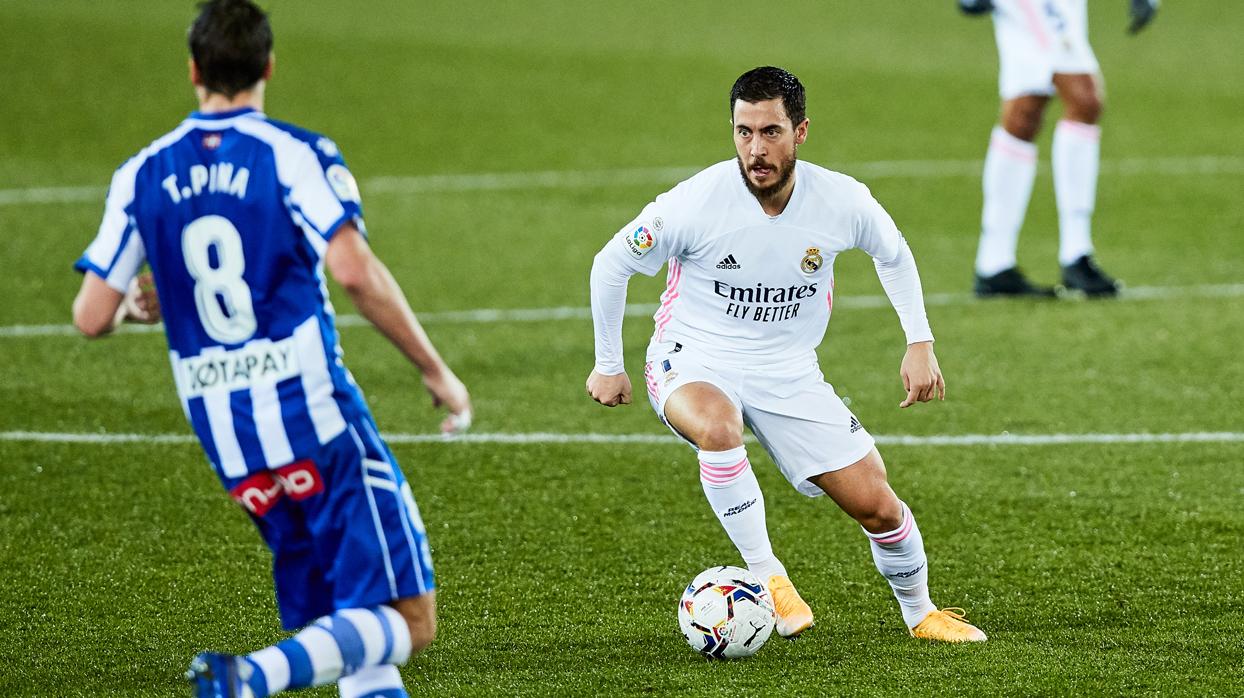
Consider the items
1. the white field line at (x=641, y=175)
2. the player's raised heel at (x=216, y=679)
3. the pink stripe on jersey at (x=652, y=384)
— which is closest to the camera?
the player's raised heel at (x=216, y=679)

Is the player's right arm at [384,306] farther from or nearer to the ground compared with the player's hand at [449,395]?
farther from the ground

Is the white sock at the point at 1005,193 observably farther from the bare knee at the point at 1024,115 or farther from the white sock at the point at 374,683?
the white sock at the point at 374,683

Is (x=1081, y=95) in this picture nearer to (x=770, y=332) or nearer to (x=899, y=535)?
(x=770, y=332)

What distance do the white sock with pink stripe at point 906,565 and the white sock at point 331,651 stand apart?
5.88ft

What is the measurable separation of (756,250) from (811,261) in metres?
0.18

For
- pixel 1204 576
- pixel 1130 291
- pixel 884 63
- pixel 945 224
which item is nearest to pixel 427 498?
pixel 1204 576

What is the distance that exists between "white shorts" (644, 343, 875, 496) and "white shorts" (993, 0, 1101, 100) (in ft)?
16.1

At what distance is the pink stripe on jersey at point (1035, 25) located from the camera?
31.2 feet

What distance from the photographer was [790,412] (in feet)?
16.8

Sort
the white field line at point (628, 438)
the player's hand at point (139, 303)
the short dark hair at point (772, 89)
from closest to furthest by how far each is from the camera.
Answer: the player's hand at point (139, 303), the short dark hair at point (772, 89), the white field line at point (628, 438)

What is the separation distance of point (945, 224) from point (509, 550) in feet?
22.5

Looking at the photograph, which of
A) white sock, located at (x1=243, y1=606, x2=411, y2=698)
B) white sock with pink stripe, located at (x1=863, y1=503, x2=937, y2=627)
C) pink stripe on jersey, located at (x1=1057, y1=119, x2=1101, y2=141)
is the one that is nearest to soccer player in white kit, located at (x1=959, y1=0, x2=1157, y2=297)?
pink stripe on jersey, located at (x1=1057, y1=119, x2=1101, y2=141)

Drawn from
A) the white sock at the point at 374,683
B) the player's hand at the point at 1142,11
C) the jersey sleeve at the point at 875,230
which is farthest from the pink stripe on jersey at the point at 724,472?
the player's hand at the point at 1142,11

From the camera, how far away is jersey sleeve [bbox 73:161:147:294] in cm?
379
